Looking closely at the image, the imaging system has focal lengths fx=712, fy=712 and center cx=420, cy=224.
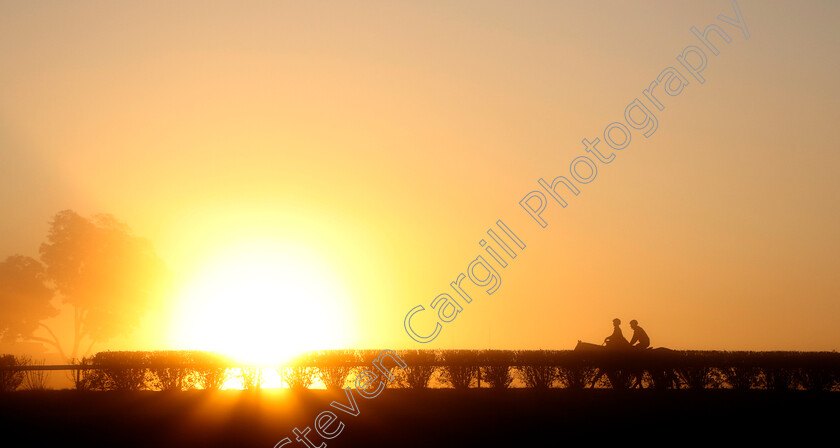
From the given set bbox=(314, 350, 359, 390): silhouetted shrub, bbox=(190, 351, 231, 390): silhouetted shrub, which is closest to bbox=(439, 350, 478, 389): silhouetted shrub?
bbox=(314, 350, 359, 390): silhouetted shrub

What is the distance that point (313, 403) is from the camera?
787 inches

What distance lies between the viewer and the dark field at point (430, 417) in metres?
15.8

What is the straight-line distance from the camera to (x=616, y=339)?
24234mm

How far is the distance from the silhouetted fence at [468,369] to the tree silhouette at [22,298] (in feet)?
119

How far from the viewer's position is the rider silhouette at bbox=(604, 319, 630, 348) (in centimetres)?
2412

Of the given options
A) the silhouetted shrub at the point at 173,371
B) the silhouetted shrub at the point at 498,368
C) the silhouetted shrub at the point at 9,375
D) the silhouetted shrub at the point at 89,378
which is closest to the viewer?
the silhouetted shrub at the point at 498,368

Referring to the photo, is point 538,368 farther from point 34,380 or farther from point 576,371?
point 34,380

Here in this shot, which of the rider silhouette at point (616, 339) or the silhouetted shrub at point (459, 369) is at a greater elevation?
the rider silhouette at point (616, 339)

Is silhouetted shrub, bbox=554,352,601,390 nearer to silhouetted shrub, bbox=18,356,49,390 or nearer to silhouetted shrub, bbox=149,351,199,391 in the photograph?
silhouetted shrub, bbox=149,351,199,391

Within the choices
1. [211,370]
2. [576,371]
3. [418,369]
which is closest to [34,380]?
[211,370]

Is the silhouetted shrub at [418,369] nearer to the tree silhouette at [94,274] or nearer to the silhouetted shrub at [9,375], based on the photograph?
the silhouetted shrub at [9,375]

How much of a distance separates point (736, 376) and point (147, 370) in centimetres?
1960

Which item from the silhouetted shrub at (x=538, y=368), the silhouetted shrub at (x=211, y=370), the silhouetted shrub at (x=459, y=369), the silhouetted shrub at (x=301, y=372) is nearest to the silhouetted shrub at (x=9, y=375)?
the silhouetted shrub at (x=211, y=370)

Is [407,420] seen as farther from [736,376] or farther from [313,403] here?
[736,376]
